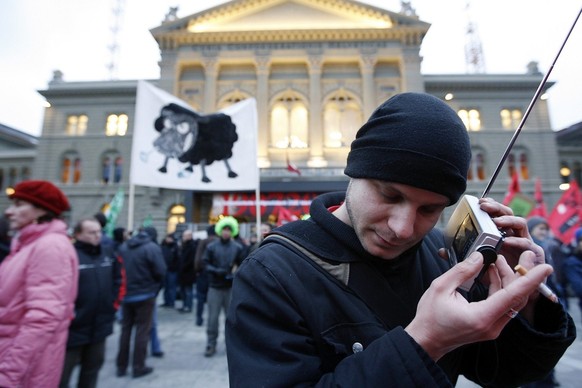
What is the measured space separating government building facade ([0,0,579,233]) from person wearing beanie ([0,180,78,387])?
76.7 ft

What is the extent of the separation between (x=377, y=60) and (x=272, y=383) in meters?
30.7

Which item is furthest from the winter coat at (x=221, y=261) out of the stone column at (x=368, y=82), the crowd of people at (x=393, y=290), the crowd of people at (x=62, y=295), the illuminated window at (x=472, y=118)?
the illuminated window at (x=472, y=118)

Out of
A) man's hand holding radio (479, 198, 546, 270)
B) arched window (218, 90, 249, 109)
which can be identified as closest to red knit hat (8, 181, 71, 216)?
man's hand holding radio (479, 198, 546, 270)

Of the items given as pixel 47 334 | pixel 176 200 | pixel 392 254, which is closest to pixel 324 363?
pixel 392 254

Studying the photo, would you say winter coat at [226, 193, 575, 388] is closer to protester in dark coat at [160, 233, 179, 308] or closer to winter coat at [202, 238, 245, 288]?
winter coat at [202, 238, 245, 288]

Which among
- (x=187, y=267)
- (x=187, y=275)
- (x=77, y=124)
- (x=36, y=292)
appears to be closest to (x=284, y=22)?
(x=77, y=124)

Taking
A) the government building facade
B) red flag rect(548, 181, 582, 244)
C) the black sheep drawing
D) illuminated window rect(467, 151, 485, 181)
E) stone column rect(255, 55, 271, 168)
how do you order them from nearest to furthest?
the black sheep drawing, red flag rect(548, 181, 582, 244), stone column rect(255, 55, 271, 168), the government building facade, illuminated window rect(467, 151, 485, 181)

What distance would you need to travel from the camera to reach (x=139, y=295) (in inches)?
213

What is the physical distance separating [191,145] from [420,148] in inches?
293

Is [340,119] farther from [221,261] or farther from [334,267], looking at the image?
[334,267]

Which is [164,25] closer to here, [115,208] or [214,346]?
[115,208]

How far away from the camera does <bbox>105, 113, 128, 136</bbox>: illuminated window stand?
29.4 meters

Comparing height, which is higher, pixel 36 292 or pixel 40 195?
pixel 40 195

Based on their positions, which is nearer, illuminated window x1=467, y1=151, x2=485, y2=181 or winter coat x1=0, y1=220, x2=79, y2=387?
winter coat x1=0, y1=220, x2=79, y2=387
